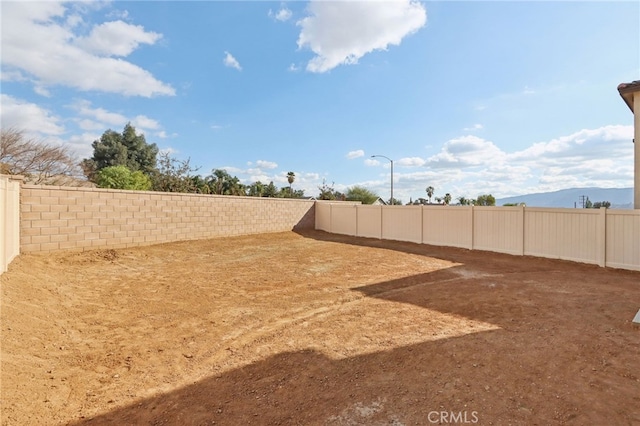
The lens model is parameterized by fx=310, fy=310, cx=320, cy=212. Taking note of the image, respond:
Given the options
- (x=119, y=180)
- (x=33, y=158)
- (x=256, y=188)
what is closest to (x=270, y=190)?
(x=256, y=188)

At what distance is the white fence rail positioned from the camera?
819 centimetres

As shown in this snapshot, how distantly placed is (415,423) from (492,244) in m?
10.2

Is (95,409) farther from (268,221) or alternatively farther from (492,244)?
(268,221)

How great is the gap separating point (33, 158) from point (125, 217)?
13.9 meters

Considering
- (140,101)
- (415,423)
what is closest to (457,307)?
(415,423)

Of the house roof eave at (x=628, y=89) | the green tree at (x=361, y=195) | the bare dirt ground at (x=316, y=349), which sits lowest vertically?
the bare dirt ground at (x=316, y=349)

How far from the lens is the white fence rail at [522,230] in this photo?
8.19 m

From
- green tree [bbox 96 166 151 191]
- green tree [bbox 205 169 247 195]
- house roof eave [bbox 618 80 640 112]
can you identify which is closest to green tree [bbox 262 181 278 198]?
green tree [bbox 205 169 247 195]

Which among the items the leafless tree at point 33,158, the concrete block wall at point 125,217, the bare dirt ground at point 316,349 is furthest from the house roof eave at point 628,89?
the leafless tree at point 33,158

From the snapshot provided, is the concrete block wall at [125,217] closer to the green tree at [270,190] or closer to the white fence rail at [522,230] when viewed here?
A: the white fence rail at [522,230]

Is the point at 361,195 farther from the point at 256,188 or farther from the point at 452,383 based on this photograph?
the point at 452,383

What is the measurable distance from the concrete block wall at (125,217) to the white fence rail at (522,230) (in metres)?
6.10

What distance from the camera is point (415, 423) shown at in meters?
2.28

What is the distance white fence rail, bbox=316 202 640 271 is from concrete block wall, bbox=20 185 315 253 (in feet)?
20.0
